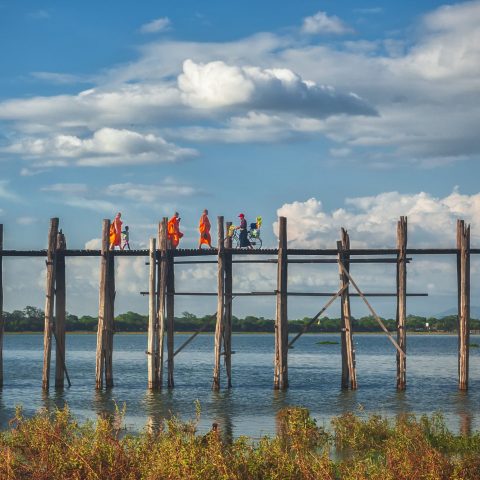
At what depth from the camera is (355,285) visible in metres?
28.9

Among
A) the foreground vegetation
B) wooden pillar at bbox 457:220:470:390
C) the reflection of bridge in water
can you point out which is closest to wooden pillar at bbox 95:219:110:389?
the reflection of bridge in water

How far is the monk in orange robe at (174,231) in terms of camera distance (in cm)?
3034

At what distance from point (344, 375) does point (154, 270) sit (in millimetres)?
7112

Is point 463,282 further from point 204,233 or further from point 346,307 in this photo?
point 204,233

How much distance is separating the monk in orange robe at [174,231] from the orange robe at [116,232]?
1.66 metres

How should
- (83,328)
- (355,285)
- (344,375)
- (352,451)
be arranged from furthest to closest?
(83,328)
(344,375)
(355,285)
(352,451)

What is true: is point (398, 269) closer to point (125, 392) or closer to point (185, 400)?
point (185, 400)

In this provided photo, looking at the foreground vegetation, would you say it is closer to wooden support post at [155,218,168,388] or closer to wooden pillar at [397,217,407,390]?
wooden pillar at [397,217,407,390]

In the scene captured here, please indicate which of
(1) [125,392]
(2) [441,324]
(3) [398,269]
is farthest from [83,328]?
(3) [398,269]

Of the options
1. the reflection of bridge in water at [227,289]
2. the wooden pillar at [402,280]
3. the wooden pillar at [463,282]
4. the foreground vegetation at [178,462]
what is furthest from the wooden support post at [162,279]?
the foreground vegetation at [178,462]

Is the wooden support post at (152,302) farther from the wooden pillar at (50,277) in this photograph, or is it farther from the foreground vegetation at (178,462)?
the foreground vegetation at (178,462)

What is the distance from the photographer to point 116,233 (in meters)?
30.8

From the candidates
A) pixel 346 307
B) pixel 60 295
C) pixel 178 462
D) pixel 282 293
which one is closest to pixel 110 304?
pixel 60 295

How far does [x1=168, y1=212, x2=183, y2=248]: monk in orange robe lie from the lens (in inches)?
1195
